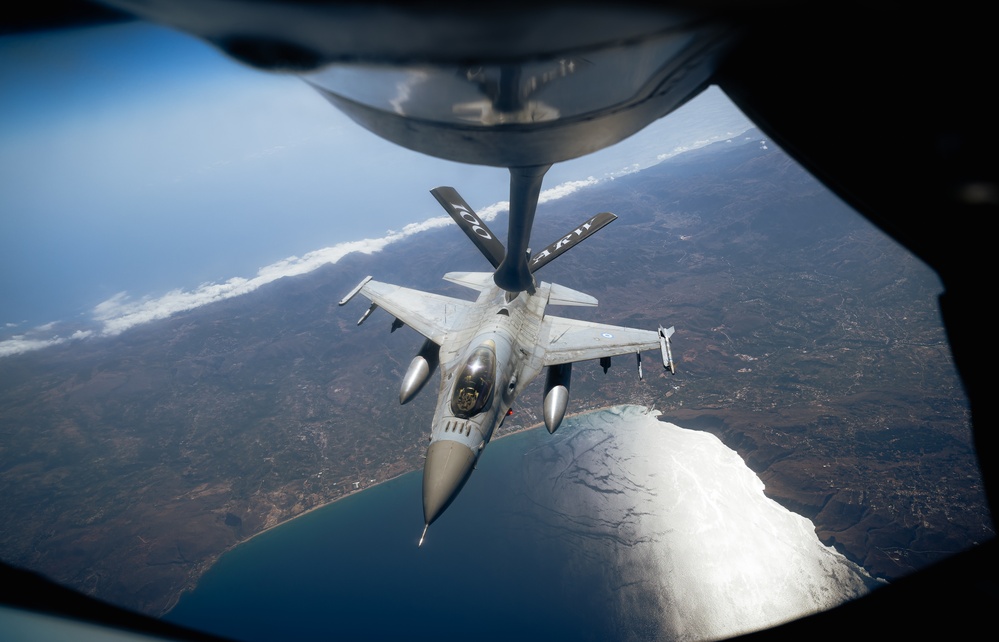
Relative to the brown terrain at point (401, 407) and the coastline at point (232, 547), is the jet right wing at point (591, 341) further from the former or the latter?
the brown terrain at point (401, 407)

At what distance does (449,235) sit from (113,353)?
79.2m

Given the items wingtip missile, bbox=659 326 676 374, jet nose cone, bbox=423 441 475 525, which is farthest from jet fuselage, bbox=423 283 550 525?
wingtip missile, bbox=659 326 676 374

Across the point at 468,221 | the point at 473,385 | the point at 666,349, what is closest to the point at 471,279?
the point at 468,221

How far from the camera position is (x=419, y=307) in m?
14.9

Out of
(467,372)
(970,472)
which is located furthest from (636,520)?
(970,472)

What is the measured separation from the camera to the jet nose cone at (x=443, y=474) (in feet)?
29.5

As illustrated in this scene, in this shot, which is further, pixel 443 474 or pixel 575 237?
pixel 575 237

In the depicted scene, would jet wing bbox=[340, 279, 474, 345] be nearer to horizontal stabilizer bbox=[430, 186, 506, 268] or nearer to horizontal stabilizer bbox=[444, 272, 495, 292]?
horizontal stabilizer bbox=[444, 272, 495, 292]

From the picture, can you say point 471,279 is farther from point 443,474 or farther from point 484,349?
point 443,474

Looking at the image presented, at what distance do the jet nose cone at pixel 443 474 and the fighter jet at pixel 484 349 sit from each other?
0.02 m

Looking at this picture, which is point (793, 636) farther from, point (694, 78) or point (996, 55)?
point (694, 78)

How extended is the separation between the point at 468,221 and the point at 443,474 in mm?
8986

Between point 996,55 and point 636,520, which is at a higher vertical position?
point 996,55

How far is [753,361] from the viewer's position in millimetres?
53656
